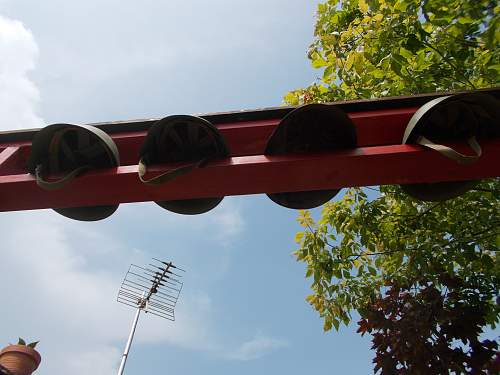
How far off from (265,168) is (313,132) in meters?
0.31

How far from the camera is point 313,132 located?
75.7 inches

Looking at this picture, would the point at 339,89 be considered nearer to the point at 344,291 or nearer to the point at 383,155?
the point at 344,291

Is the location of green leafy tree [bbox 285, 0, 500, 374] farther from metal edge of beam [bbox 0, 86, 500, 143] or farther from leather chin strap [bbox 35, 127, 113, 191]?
leather chin strap [bbox 35, 127, 113, 191]

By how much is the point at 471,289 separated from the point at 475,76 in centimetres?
234

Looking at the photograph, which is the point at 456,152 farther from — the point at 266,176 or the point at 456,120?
the point at 266,176

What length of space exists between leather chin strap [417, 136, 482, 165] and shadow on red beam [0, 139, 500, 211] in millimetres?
46

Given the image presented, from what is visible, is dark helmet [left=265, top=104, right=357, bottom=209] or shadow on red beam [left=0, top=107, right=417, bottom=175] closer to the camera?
dark helmet [left=265, top=104, right=357, bottom=209]

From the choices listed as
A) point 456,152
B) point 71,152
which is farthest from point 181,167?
point 456,152

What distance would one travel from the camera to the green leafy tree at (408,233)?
13.9 feet

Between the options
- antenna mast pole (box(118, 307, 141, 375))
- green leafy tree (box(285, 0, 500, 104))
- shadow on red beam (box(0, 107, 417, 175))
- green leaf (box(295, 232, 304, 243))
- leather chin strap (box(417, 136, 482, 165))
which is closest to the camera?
leather chin strap (box(417, 136, 482, 165))

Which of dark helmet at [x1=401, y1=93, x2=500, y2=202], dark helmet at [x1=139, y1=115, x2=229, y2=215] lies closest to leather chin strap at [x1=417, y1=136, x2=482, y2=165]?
dark helmet at [x1=401, y1=93, x2=500, y2=202]

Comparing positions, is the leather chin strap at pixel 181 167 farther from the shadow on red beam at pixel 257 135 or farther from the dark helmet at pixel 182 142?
the shadow on red beam at pixel 257 135

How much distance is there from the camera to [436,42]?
4.41 m

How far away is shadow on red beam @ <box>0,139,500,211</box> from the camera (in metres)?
1.75
